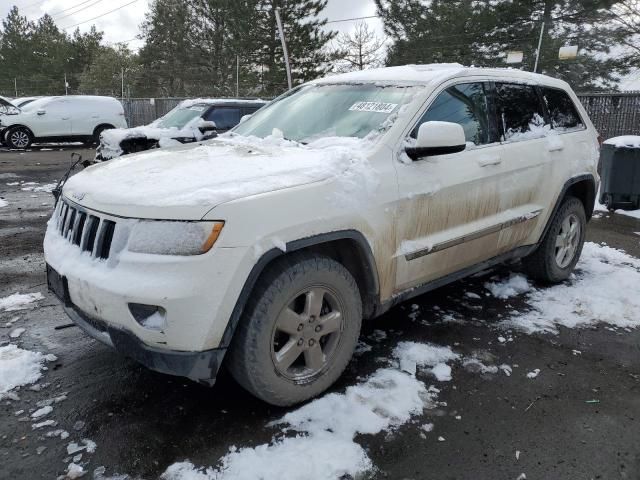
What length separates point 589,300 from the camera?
4414 millimetres

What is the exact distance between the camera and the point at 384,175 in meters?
3.03

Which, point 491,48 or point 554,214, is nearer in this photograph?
point 554,214

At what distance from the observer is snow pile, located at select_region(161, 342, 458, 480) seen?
92.4 inches

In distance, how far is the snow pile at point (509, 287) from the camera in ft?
14.9

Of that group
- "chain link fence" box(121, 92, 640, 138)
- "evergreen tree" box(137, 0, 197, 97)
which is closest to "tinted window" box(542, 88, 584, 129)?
"chain link fence" box(121, 92, 640, 138)

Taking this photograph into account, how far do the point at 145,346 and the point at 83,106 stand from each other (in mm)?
17425

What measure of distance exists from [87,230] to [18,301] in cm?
211

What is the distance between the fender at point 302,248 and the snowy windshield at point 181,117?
26.2ft

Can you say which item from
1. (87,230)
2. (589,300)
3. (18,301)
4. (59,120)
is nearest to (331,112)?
(87,230)

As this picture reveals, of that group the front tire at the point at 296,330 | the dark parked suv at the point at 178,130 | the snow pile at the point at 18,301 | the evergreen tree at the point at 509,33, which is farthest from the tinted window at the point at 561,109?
the evergreen tree at the point at 509,33

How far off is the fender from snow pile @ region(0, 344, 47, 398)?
1451 millimetres

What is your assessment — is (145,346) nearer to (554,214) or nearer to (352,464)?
(352,464)

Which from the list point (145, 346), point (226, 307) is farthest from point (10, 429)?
point (226, 307)

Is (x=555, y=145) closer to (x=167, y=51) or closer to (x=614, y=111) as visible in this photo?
(x=614, y=111)
